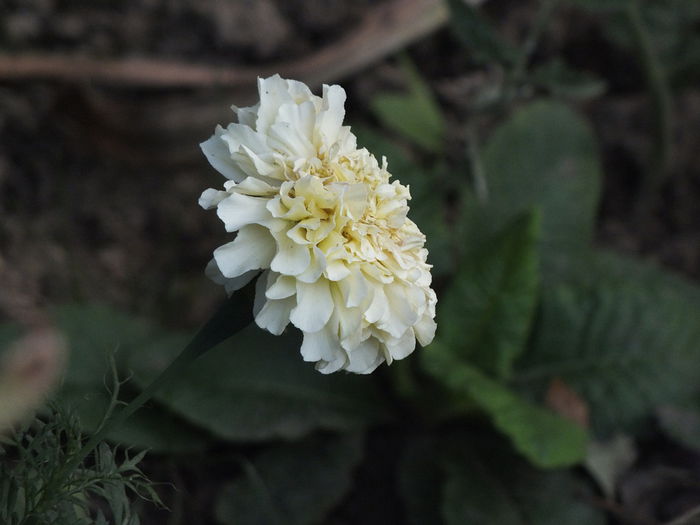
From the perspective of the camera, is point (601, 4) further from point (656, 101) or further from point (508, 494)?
point (508, 494)

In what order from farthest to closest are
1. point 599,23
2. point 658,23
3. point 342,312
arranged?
1. point 599,23
2. point 658,23
3. point 342,312

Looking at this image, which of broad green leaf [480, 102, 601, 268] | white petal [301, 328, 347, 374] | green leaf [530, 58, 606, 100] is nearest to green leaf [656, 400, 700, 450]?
broad green leaf [480, 102, 601, 268]

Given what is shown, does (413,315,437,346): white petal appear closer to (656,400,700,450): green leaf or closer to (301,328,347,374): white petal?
(301,328,347,374): white petal

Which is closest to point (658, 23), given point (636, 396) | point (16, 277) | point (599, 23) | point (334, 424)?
point (599, 23)

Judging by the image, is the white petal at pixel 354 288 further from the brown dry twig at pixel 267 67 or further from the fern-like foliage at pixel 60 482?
the brown dry twig at pixel 267 67

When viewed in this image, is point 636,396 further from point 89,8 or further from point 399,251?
point 89,8

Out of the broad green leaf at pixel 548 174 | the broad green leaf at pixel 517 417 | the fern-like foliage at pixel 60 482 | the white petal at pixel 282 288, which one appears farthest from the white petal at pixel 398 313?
the broad green leaf at pixel 548 174

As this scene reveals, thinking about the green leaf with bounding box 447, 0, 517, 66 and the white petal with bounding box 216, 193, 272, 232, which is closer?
the white petal with bounding box 216, 193, 272, 232

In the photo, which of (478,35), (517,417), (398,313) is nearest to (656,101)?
(478,35)
